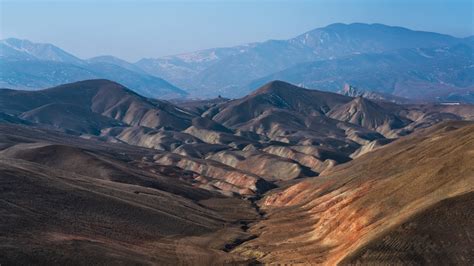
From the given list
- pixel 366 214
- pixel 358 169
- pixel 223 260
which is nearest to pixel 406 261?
pixel 366 214

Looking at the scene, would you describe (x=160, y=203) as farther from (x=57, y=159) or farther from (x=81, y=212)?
(x=57, y=159)

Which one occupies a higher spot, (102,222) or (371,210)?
(371,210)

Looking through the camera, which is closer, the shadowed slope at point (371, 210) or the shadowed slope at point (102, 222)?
the shadowed slope at point (102, 222)

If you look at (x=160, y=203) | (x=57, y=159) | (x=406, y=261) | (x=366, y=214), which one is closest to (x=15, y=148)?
(x=57, y=159)

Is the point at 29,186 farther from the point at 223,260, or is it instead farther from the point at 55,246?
the point at 223,260

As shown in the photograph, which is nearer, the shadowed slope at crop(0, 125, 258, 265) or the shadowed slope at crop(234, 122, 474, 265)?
the shadowed slope at crop(0, 125, 258, 265)

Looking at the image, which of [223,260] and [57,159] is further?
[57,159]

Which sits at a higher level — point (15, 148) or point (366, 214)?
point (366, 214)

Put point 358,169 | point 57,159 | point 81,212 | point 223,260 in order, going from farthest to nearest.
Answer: point 57,159, point 358,169, point 81,212, point 223,260

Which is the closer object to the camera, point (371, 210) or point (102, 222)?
point (371, 210)

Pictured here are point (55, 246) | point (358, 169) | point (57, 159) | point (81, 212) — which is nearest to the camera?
point (55, 246)
